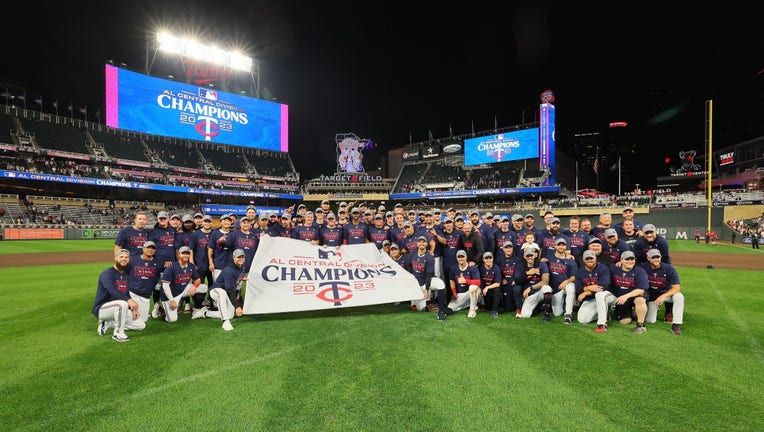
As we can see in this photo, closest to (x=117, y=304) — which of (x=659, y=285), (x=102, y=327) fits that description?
(x=102, y=327)

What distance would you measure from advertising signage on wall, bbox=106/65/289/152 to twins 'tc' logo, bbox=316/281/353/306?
164 feet

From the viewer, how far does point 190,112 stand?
5028 cm

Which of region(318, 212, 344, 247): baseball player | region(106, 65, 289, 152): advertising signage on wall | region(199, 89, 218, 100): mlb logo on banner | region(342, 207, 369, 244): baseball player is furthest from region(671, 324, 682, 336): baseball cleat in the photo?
region(199, 89, 218, 100): mlb logo on banner

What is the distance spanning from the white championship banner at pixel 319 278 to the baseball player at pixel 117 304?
1822mm

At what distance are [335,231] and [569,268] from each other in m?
5.24

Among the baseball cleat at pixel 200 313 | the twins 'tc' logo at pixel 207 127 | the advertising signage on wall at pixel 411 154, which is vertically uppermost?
the twins 'tc' logo at pixel 207 127

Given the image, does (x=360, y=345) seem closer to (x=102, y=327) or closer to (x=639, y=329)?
(x=102, y=327)

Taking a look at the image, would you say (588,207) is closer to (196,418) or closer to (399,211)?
(399,211)

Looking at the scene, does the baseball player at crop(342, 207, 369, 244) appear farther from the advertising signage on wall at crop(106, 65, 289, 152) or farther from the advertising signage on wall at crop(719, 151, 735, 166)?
the advertising signage on wall at crop(719, 151, 735, 166)

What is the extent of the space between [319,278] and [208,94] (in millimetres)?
54328

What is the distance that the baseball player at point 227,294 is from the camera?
639 cm

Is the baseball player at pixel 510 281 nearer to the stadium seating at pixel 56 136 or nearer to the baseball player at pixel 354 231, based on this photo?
the baseball player at pixel 354 231

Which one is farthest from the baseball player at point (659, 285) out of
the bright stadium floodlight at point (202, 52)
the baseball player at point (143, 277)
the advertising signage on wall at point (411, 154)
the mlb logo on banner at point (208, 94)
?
the advertising signage on wall at point (411, 154)

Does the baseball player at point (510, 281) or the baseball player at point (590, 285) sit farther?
the baseball player at point (510, 281)
